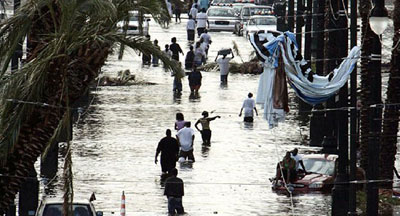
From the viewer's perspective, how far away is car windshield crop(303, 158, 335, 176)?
104 ft

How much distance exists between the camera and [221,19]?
6938 centimetres

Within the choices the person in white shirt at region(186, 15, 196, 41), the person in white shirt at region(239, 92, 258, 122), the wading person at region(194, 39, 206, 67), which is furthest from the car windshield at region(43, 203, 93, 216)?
the person in white shirt at region(186, 15, 196, 41)

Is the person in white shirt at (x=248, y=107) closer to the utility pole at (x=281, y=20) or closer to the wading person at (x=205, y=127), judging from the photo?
the wading person at (x=205, y=127)

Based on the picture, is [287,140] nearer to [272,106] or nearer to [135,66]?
[272,106]

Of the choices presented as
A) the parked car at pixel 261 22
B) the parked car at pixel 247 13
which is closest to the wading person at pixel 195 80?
the parked car at pixel 261 22

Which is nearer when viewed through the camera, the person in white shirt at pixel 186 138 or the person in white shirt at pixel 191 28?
the person in white shirt at pixel 186 138

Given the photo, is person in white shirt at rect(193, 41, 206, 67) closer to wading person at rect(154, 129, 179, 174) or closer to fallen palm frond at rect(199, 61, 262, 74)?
fallen palm frond at rect(199, 61, 262, 74)

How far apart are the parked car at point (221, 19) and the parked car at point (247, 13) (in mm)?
422

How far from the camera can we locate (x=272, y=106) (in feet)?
89.4

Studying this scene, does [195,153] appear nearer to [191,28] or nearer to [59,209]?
[59,209]

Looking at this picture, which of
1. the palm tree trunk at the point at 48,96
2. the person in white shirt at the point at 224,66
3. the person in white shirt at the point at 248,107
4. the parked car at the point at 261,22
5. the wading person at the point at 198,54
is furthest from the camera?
the parked car at the point at 261,22

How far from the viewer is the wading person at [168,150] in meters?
31.7

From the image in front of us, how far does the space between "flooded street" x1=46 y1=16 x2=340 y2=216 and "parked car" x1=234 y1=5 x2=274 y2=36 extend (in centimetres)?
1648

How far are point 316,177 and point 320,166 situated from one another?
600 mm
